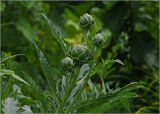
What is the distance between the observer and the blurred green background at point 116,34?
2561 millimetres

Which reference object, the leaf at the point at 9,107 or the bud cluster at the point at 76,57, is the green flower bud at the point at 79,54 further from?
the leaf at the point at 9,107

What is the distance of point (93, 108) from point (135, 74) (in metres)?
1.71

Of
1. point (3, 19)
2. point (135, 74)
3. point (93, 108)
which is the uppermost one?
point (3, 19)

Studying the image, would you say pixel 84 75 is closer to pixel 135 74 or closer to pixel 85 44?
pixel 85 44

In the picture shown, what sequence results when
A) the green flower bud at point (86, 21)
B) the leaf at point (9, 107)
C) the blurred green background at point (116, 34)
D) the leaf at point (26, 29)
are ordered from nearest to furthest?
the leaf at point (9, 107), the green flower bud at point (86, 21), the leaf at point (26, 29), the blurred green background at point (116, 34)

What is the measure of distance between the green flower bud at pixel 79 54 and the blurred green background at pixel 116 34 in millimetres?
1482

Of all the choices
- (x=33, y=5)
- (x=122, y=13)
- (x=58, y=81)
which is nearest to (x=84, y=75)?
(x=58, y=81)

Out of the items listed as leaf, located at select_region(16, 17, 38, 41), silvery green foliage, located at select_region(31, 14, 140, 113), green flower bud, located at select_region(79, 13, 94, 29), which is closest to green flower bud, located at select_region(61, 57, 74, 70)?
silvery green foliage, located at select_region(31, 14, 140, 113)

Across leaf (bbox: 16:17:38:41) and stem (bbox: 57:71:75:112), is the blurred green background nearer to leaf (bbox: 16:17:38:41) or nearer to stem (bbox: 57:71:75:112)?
leaf (bbox: 16:17:38:41)

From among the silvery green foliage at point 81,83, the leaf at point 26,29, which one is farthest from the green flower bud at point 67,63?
the leaf at point 26,29

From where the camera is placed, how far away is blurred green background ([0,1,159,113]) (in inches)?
101

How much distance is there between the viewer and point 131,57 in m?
2.73

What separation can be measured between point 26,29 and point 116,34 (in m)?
0.49

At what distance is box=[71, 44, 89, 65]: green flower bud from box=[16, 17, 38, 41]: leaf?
4.66 feet
